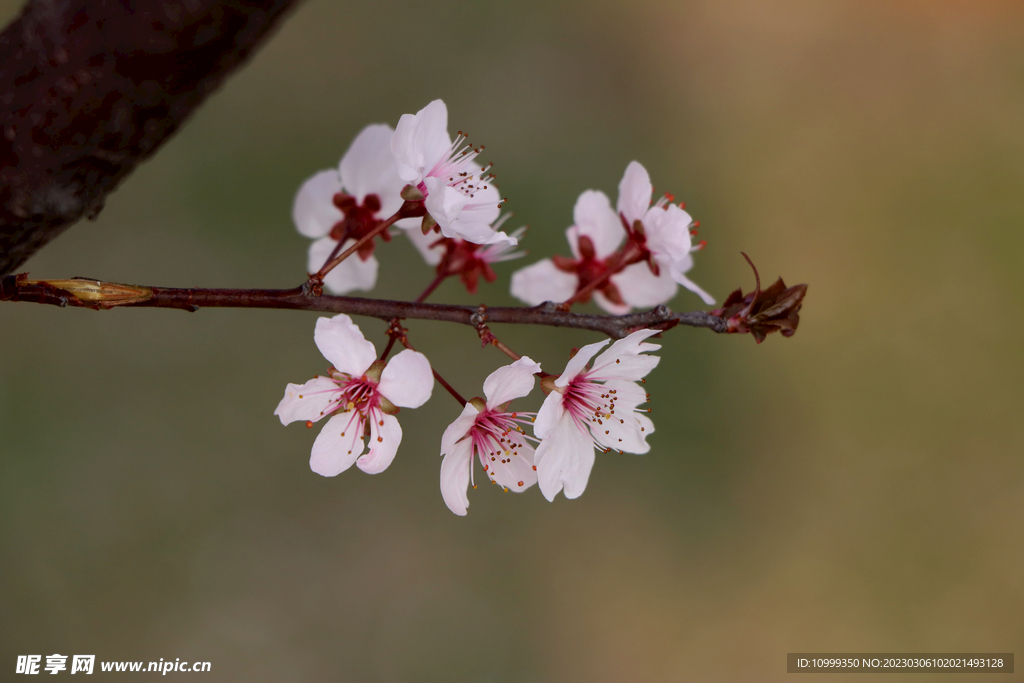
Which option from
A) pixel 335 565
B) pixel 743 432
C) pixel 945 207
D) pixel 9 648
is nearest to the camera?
pixel 9 648

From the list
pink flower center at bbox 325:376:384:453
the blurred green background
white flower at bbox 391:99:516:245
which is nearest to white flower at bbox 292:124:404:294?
white flower at bbox 391:99:516:245

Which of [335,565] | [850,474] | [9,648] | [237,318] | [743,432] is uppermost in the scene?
[237,318]

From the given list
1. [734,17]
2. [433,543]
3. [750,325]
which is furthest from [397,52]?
[750,325]

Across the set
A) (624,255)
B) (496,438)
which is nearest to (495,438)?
(496,438)

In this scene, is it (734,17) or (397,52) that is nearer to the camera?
(397,52)

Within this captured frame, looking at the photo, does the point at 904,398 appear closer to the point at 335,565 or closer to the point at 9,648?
the point at 335,565

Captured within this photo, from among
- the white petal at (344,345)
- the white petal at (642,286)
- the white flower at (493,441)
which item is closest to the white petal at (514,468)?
the white flower at (493,441)
